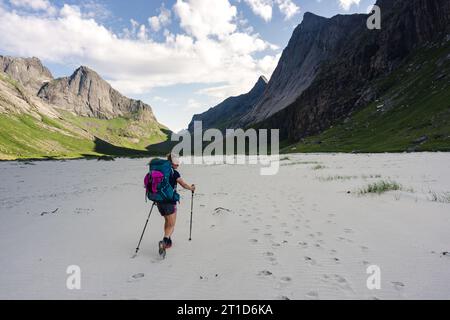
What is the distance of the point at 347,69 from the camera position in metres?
144

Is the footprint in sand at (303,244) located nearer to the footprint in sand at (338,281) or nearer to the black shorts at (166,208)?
the footprint in sand at (338,281)

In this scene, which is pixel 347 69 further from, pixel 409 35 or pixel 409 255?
pixel 409 255

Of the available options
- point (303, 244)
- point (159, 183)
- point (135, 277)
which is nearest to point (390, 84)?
point (303, 244)

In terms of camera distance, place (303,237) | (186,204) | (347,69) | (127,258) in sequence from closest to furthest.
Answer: (127,258)
(303,237)
(186,204)
(347,69)

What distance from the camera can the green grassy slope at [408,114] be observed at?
182 ft

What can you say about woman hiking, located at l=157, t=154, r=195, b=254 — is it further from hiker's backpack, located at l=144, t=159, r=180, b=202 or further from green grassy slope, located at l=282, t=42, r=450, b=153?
green grassy slope, located at l=282, t=42, r=450, b=153

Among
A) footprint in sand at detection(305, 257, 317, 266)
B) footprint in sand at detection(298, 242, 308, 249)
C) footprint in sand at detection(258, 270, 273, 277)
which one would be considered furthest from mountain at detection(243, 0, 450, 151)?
footprint in sand at detection(258, 270, 273, 277)

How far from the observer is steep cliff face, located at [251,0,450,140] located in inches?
4331

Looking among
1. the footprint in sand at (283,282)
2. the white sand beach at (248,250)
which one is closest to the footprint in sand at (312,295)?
the white sand beach at (248,250)

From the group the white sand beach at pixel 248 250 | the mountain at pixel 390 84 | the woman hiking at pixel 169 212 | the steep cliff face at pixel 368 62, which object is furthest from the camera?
the steep cliff face at pixel 368 62

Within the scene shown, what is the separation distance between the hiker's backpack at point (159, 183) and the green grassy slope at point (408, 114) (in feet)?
157

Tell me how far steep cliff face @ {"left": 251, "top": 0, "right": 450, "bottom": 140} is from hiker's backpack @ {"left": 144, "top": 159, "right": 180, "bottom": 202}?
117552mm
